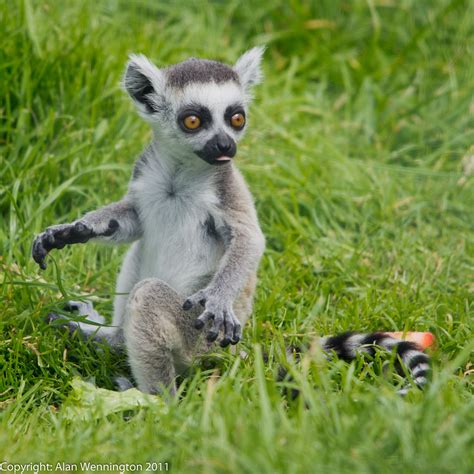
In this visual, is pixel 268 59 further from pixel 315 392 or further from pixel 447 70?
pixel 315 392

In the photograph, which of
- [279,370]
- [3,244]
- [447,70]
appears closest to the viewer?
[279,370]

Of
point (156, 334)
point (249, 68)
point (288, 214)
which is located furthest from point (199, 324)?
point (288, 214)

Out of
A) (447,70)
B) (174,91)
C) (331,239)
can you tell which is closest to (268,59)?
(447,70)

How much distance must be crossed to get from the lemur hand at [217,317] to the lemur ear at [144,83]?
1131mm

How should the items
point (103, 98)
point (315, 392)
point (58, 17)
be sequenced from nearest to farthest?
point (315, 392)
point (103, 98)
point (58, 17)

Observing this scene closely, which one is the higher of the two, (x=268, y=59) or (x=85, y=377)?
(x=268, y=59)

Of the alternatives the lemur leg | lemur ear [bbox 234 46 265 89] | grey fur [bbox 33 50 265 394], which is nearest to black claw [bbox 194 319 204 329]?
grey fur [bbox 33 50 265 394]

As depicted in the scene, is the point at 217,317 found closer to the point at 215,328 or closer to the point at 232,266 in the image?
the point at 215,328

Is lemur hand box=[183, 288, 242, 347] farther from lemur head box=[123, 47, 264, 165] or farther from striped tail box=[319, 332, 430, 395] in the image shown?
lemur head box=[123, 47, 264, 165]

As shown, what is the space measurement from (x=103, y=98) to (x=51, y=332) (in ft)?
7.57

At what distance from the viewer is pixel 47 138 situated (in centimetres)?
607

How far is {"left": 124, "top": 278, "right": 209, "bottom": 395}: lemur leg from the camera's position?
13.6 feet

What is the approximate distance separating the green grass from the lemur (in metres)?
0.24

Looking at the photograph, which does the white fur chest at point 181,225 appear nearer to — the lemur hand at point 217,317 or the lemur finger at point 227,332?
the lemur hand at point 217,317
